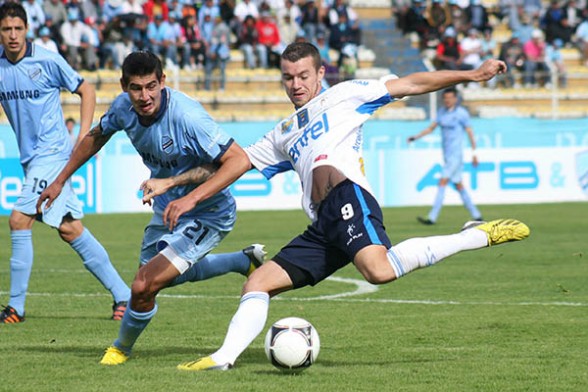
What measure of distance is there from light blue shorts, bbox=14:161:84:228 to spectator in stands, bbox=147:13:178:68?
17.7 meters

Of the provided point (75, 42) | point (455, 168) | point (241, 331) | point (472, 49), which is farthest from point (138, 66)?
point (472, 49)

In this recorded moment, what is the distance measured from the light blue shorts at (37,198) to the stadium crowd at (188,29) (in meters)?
15.8

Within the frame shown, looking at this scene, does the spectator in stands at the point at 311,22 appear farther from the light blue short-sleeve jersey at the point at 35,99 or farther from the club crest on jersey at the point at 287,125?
the club crest on jersey at the point at 287,125

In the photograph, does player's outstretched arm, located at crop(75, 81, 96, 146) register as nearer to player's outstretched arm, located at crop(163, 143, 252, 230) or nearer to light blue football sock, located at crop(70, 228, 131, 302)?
light blue football sock, located at crop(70, 228, 131, 302)

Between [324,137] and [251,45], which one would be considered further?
[251,45]

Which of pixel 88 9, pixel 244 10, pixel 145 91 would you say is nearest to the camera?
pixel 145 91

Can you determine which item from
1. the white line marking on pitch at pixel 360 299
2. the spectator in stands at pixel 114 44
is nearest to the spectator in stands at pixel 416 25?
the spectator in stands at pixel 114 44

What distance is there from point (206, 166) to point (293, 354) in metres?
1.29

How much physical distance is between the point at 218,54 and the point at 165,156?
20661mm

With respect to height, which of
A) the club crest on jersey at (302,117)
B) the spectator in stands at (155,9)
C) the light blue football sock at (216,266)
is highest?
the club crest on jersey at (302,117)

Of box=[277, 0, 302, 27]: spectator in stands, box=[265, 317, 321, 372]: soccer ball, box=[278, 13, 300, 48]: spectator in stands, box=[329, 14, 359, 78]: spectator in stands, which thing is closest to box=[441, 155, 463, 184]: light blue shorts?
box=[329, 14, 359, 78]: spectator in stands

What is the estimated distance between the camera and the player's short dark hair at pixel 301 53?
709 cm

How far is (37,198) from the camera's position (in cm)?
954

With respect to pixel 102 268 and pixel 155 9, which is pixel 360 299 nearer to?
pixel 102 268
